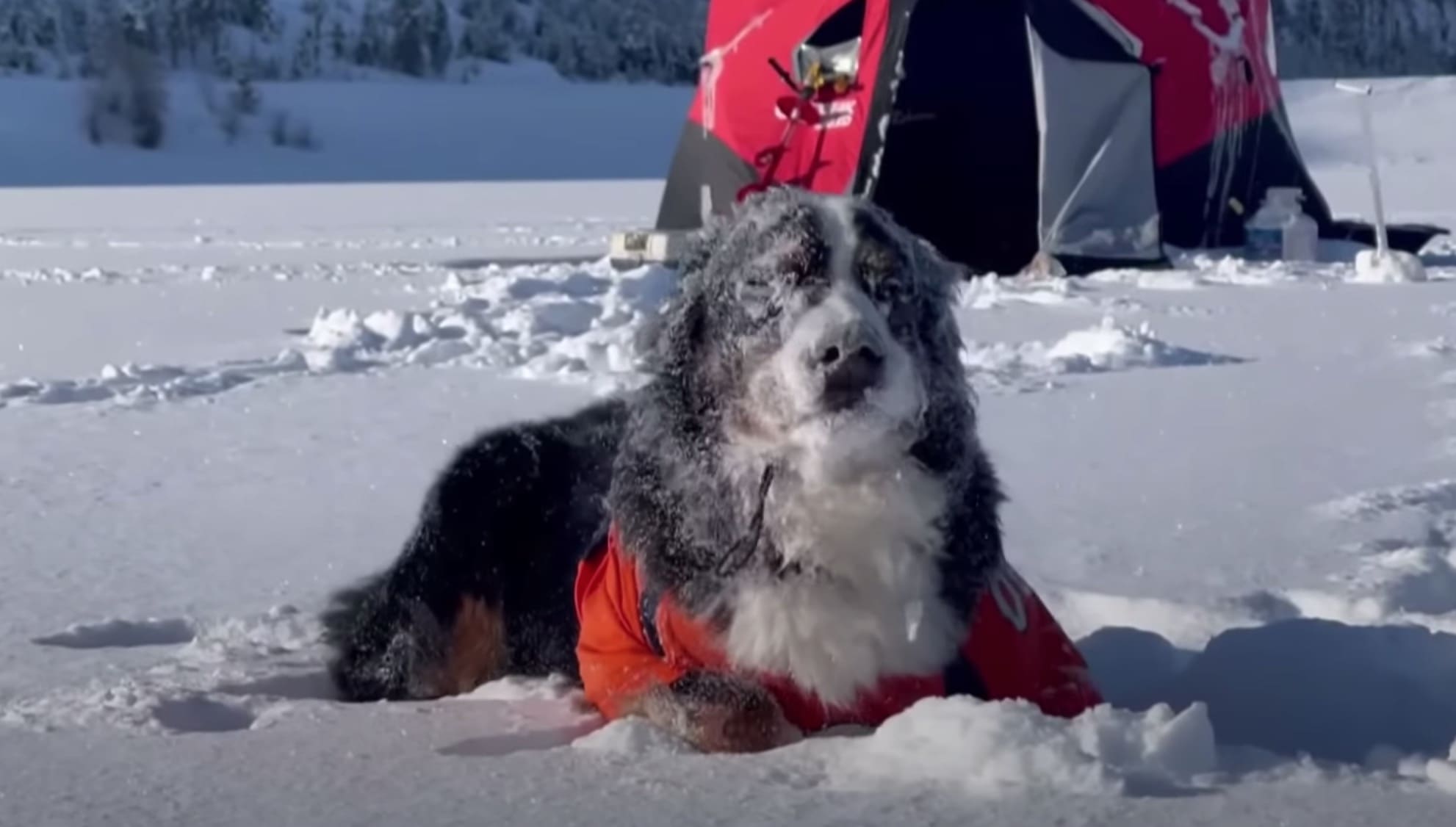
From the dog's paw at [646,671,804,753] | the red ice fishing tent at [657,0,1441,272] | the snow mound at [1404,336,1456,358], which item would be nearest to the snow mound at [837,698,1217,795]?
the dog's paw at [646,671,804,753]

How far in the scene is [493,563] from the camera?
132 inches

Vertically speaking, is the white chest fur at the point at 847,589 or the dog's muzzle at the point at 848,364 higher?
the dog's muzzle at the point at 848,364

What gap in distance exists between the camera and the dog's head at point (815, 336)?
2.56m

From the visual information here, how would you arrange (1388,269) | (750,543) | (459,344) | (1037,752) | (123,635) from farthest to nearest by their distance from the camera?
(1388,269)
(459,344)
(123,635)
(750,543)
(1037,752)

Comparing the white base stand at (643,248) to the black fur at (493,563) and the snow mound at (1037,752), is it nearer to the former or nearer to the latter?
the black fur at (493,563)

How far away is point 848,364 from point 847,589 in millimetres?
354

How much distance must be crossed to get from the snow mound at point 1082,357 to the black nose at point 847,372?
4167 millimetres

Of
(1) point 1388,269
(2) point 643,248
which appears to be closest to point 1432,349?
(1) point 1388,269

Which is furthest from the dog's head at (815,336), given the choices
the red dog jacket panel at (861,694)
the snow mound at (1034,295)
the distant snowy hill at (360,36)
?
the distant snowy hill at (360,36)

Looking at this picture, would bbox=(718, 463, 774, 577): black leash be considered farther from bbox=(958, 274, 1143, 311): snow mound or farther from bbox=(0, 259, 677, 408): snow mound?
bbox=(958, 274, 1143, 311): snow mound

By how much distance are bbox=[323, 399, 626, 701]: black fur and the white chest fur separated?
550mm

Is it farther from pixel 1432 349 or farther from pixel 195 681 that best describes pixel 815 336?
pixel 1432 349

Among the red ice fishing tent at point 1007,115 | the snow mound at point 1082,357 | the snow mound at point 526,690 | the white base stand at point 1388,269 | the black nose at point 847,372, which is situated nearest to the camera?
the black nose at point 847,372

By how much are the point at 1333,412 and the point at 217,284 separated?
7.01 m
